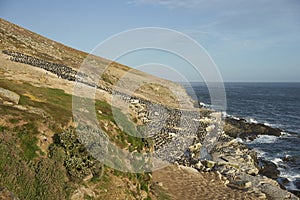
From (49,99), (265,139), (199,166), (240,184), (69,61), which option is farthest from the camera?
(69,61)

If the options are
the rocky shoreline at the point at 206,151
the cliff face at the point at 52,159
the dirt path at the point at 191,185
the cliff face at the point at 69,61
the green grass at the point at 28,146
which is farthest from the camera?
the cliff face at the point at 69,61

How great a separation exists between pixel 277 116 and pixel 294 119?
16.1 ft

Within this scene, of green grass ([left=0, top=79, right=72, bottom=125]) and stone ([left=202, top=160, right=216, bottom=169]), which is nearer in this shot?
green grass ([left=0, top=79, right=72, bottom=125])

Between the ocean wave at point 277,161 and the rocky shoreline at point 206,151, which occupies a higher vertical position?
the rocky shoreline at point 206,151

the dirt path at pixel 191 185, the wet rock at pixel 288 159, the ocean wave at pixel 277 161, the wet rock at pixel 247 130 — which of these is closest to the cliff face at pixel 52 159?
the dirt path at pixel 191 185

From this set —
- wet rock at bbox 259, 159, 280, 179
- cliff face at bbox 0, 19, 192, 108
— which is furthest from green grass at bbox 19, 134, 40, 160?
cliff face at bbox 0, 19, 192, 108

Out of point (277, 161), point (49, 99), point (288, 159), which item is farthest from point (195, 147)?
point (49, 99)

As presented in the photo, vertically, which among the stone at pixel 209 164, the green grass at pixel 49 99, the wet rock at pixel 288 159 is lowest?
the wet rock at pixel 288 159

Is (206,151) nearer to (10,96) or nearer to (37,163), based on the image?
(10,96)

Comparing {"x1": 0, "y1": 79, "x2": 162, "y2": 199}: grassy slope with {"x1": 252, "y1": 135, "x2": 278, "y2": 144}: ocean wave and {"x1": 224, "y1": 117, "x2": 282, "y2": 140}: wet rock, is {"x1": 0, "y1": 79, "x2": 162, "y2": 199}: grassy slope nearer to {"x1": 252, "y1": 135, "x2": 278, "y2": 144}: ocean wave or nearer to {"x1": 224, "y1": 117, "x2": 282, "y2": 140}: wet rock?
{"x1": 252, "y1": 135, "x2": 278, "y2": 144}: ocean wave

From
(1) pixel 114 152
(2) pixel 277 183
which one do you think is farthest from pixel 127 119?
(2) pixel 277 183

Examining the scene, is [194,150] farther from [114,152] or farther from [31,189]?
[31,189]

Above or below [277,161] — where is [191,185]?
above

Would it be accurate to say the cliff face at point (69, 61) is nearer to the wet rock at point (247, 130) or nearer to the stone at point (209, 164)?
the wet rock at point (247, 130)
